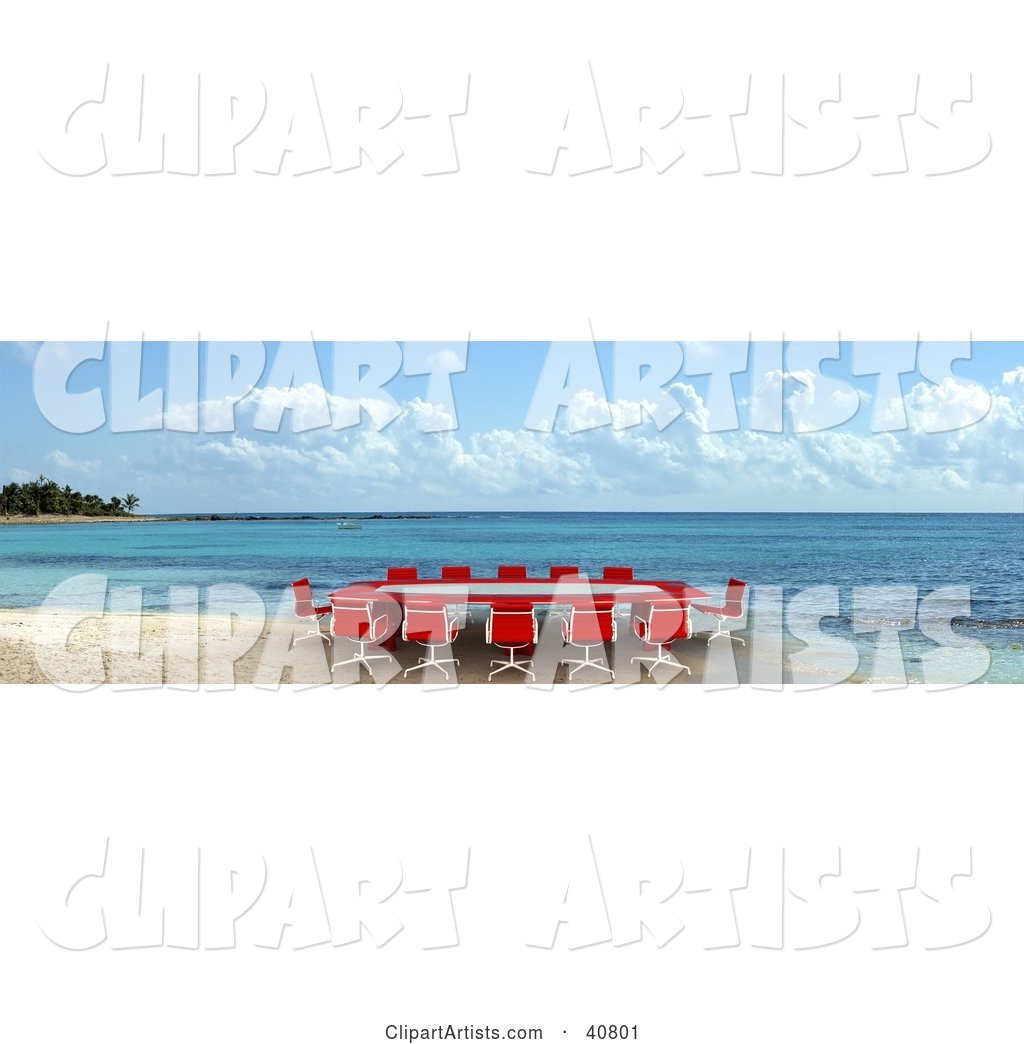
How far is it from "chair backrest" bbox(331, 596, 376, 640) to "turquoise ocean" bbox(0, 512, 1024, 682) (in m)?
5.07

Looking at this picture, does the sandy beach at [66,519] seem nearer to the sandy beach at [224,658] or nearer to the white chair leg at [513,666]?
the sandy beach at [224,658]

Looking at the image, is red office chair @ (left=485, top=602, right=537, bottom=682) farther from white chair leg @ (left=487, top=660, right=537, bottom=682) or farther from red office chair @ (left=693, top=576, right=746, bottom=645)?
red office chair @ (left=693, top=576, right=746, bottom=645)

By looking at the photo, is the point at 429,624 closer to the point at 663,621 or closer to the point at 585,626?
the point at 585,626

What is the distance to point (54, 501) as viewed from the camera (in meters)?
44.5

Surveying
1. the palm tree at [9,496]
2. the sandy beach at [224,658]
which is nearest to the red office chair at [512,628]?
the sandy beach at [224,658]

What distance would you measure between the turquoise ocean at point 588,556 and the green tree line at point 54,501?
2007 millimetres

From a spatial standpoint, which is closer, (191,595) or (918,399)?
(191,595)

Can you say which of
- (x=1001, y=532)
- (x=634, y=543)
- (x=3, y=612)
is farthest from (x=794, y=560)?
(x=3, y=612)

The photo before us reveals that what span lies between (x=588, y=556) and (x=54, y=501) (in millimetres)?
33091

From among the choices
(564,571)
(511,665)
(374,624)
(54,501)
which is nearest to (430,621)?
(374,624)

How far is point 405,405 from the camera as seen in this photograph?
1334 inches

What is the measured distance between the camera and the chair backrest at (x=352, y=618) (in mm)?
7000
